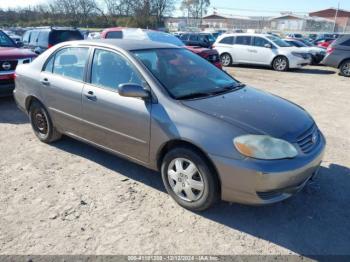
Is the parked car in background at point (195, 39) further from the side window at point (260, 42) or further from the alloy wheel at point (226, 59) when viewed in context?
the side window at point (260, 42)

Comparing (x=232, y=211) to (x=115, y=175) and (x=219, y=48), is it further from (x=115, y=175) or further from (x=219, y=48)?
(x=219, y=48)

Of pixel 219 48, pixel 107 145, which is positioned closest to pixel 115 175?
pixel 107 145

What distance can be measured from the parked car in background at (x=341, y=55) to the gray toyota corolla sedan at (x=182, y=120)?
11.1 m

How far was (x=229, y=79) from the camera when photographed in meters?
4.40

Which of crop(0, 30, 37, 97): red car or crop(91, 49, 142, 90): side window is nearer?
crop(91, 49, 142, 90): side window

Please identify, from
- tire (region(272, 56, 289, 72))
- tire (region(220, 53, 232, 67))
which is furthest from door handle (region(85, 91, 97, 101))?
tire (region(220, 53, 232, 67))

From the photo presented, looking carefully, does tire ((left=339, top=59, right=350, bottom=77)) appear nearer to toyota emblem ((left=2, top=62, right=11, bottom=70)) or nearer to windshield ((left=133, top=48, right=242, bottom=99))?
windshield ((left=133, top=48, right=242, bottom=99))

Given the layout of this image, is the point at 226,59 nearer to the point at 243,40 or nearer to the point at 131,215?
the point at 243,40

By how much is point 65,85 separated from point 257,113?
2.56 metres

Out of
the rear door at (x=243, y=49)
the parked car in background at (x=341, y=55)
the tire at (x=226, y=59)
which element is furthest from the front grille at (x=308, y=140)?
the tire at (x=226, y=59)

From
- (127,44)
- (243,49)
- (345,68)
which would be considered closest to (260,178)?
(127,44)

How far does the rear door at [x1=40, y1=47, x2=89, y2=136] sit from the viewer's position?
4.25m

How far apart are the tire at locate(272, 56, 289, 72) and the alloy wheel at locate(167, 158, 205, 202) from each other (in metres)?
12.9

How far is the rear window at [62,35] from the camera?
10.9 m
